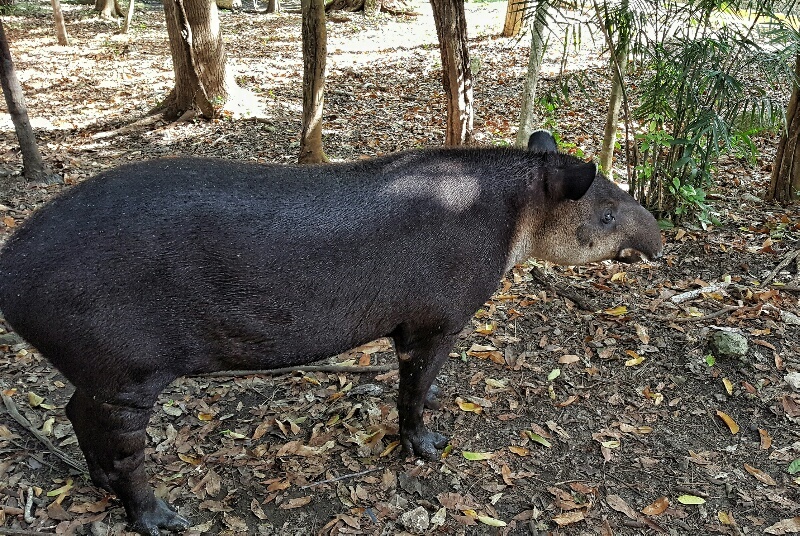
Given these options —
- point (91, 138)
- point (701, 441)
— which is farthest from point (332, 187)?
point (91, 138)

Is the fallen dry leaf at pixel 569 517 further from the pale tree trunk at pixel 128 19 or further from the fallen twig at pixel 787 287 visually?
the pale tree trunk at pixel 128 19

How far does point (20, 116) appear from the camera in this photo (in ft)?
22.9

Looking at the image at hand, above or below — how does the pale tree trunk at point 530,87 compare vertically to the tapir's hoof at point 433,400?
above

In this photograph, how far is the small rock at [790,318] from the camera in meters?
5.11

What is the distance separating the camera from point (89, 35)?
17.8m

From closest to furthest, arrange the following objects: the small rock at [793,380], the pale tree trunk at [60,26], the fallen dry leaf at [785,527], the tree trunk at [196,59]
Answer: the fallen dry leaf at [785,527], the small rock at [793,380], the tree trunk at [196,59], the pale tree trunk at [60,26]

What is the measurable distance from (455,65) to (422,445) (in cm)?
427

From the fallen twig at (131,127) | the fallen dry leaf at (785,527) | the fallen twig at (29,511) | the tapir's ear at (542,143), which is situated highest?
the tapir's ear at (542,143)

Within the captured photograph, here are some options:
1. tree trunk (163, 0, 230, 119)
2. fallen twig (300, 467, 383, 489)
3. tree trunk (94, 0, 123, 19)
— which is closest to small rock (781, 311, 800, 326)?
fallen twig (300, 467, 383, 489)

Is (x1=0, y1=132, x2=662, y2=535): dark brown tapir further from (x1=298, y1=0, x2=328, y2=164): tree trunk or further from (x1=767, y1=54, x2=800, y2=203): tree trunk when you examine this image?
(x1=298, y1=0, x2=328, y2=164): tree trunk

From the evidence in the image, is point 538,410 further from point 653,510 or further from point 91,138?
point 91,138

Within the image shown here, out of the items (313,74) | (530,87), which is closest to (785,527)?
(530,87)

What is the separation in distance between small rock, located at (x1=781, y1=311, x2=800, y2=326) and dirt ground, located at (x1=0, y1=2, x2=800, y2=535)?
15 mm

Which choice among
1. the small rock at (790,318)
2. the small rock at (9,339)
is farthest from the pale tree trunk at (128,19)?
the small rock at (790,318)
